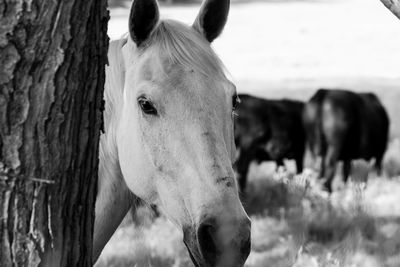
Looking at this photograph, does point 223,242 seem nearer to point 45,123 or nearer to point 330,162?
point 45,123

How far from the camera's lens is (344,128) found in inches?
361

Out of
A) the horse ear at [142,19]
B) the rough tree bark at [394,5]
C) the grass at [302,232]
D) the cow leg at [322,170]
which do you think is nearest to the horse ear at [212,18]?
the horse ear at [142,19]

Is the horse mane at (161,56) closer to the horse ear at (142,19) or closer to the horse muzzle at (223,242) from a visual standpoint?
the horse ear at (142,19)

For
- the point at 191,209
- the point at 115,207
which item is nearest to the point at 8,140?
the point at 191,209

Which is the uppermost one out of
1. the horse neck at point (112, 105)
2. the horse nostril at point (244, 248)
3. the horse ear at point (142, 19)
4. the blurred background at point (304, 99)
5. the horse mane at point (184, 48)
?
the horse ear at point (142, 19)

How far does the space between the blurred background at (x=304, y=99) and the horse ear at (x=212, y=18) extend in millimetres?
252

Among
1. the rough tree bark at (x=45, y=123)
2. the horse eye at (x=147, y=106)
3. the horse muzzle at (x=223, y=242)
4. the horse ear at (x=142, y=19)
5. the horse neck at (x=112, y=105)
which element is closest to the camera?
the rough tree bark at (x=45, y=123)

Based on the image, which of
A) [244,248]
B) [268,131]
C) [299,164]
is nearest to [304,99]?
[299,164]

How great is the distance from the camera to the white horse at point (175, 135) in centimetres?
257

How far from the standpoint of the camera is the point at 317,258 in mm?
4469

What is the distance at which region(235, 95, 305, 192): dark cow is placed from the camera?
29.8 feet

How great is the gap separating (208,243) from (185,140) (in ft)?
1.27

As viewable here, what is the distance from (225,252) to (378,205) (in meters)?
4.55

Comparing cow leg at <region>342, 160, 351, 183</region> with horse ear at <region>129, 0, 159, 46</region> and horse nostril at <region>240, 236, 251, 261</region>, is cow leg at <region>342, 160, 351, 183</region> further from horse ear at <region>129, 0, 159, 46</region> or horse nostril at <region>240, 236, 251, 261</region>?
horse nostril at <region>240, 236, 251, 261</region>
